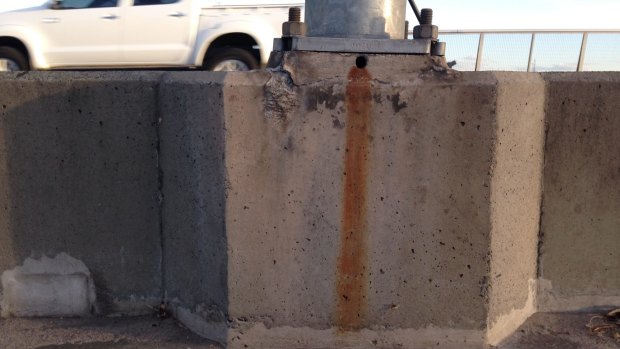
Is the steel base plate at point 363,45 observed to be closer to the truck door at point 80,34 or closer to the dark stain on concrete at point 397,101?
the dark stain on concrete at point 397,101

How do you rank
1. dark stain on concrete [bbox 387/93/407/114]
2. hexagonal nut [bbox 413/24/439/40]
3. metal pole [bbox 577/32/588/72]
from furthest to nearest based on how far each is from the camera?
1. metal pole [bbox 577/32/588/72]
2. hexagonal nut [bbox 413/24/439/40]
3. dark stain on concrete [bbox 387/93/407/114]

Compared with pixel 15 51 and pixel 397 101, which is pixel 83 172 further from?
pixel 15 51

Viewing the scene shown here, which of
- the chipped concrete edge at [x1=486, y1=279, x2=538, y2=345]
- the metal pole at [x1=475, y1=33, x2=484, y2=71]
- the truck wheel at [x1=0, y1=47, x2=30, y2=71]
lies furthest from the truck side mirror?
the metal pole at [x1=475, y1=33, x2=484, y2=71]

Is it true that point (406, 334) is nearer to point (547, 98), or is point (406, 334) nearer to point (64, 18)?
point (547, 98)

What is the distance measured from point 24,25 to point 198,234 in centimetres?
686

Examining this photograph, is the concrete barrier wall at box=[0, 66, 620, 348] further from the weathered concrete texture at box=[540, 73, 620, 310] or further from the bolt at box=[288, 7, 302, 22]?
the bolt at box=[288, 7, 302, 22]

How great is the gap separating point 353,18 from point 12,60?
23.3ft

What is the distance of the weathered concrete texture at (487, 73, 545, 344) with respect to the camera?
276 centimetres

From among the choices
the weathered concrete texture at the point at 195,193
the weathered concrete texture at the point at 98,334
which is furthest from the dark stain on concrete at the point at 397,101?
the weathered concrete texture at the point at 98,334

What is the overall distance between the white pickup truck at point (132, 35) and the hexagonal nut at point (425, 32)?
5.64 m

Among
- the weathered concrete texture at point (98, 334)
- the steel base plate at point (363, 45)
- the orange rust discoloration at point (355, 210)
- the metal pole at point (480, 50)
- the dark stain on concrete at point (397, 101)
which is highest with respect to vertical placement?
the metal pole at point (480, 50)

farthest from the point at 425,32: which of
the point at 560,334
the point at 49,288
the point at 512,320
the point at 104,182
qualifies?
the point at 49,288

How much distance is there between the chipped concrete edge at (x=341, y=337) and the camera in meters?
2.79

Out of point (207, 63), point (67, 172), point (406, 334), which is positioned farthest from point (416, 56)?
point (207, 63)
